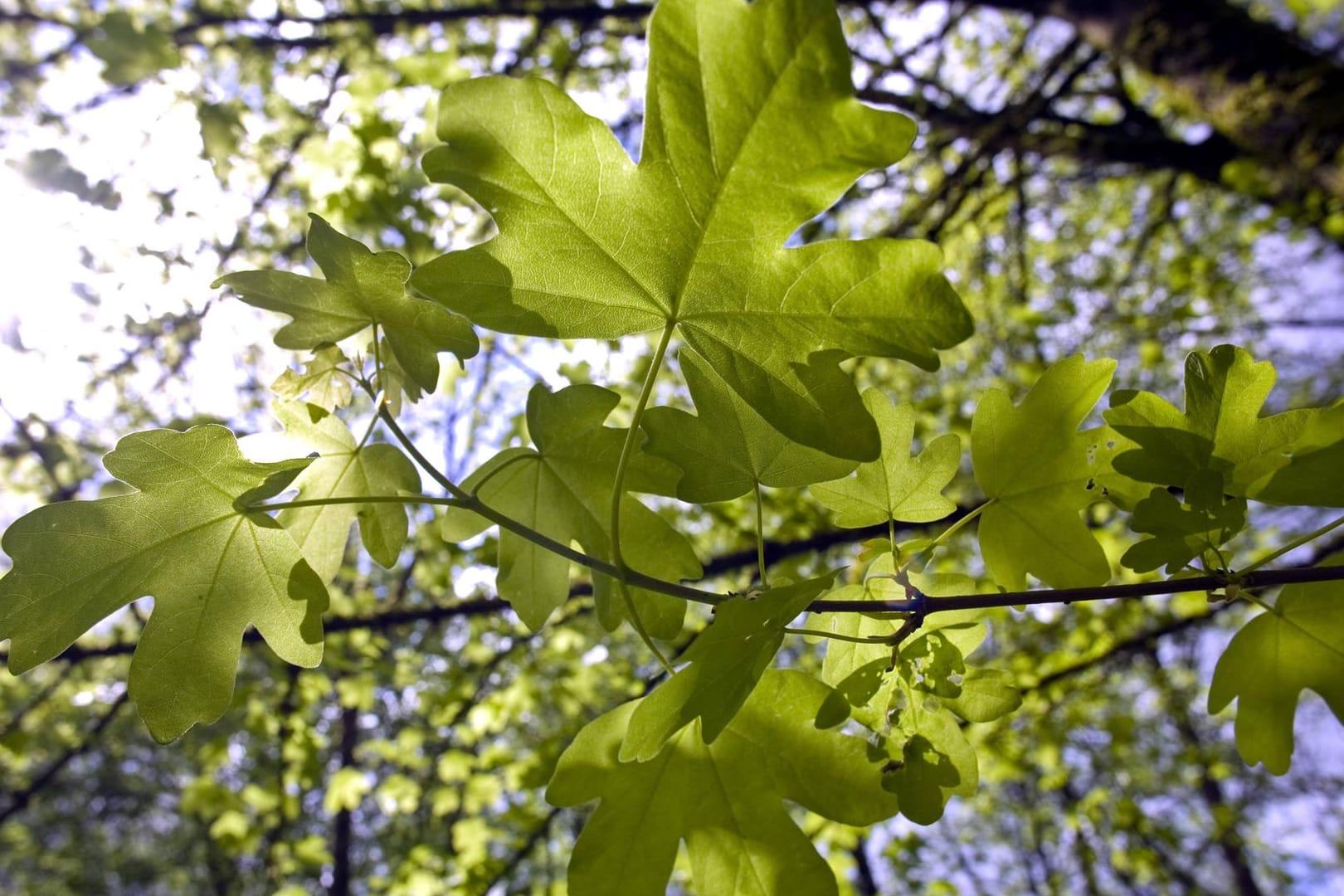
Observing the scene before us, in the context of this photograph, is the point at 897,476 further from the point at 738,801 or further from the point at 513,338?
the point at 513,338

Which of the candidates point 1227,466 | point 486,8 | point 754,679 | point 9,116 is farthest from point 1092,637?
point 9,116

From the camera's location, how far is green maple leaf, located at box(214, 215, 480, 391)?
95 centimetres

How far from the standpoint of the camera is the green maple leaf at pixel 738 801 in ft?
3.22

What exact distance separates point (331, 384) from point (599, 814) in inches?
26.9

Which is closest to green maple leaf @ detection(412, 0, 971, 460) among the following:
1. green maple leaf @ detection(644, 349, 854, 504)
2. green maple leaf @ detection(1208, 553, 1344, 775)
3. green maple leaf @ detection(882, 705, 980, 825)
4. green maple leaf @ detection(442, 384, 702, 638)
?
green maple leaf @ detection(644, 349, 854, 504)

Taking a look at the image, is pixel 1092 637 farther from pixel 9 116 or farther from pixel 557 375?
pixel 9 116

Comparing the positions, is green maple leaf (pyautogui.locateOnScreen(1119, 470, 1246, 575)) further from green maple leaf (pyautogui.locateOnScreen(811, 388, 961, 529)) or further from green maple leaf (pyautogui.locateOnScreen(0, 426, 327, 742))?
green maple leaf (pyautogui.locateOnScreen(0, 426, 327, 742))

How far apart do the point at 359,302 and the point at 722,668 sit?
0.63m

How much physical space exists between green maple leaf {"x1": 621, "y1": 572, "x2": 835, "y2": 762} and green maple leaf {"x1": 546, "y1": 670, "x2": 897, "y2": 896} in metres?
0.19

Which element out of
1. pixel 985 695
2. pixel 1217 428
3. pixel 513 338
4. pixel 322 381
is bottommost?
pixel 985 695

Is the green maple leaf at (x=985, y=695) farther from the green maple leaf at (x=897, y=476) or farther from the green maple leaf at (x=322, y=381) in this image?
the green maple leaf at (x=322, y=381)

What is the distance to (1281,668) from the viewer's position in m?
1.01

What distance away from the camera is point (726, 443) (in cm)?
97

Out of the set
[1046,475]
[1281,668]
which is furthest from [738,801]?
[1281,668]
